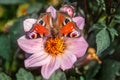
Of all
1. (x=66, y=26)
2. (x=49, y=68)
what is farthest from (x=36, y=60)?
(x=66, y=26)

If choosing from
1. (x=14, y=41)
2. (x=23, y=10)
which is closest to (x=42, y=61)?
(x=14, y=41)

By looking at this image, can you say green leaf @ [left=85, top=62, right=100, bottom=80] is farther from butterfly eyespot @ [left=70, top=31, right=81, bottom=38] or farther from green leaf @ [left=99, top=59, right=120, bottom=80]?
butterfly eyespot @ [left=70, top=31, right=81, bottom=38]

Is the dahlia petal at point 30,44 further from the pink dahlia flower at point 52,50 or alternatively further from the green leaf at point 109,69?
the green leaf at point 109,69

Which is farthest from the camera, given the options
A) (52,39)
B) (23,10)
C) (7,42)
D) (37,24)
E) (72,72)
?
(23,10)

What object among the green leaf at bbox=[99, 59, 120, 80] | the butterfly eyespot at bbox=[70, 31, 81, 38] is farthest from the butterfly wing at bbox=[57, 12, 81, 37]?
the green leaf at bbox=[99, 59, 120, 80]

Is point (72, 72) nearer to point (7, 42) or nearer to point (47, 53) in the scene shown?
point (47, 53)

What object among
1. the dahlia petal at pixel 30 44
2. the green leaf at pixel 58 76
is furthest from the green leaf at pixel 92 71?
the dahlia petal at pixel 30 44
